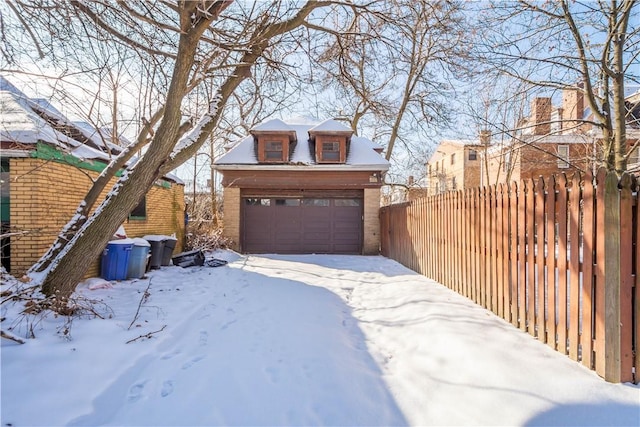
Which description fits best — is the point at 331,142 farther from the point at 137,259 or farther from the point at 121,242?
the point at 121,242

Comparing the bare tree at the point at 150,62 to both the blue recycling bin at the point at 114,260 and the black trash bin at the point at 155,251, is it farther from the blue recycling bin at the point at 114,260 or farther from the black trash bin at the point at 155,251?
the black trash bin at the point at 155,251

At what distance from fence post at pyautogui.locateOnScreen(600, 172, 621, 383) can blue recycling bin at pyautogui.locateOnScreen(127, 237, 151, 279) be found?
768cm

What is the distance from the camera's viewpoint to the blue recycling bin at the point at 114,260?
6684mm

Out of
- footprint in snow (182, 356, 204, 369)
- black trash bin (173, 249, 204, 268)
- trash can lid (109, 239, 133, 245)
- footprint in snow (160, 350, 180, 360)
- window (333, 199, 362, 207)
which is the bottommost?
footprint in snow (182, 356, 204, 369)

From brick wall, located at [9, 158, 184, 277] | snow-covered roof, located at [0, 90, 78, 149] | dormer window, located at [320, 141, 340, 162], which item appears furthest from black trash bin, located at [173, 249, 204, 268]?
dormer window, located at [320, 141, 340, 162]

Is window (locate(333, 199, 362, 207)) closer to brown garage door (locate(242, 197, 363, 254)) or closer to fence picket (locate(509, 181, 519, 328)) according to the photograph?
brown garage door (locate(242, 197, 363, 254))

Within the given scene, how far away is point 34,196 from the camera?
226 inches

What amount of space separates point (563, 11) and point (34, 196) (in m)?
10.4

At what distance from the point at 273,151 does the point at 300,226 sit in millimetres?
3358

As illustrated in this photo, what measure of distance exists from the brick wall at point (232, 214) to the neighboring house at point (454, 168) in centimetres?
1677

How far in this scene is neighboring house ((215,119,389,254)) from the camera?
12.7m

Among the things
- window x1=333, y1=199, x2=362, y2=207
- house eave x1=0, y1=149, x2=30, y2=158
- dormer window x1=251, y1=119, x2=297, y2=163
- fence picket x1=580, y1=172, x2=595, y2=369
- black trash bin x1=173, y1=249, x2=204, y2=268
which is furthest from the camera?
dormer window x1=251, y1=119, x2=297, y2=163

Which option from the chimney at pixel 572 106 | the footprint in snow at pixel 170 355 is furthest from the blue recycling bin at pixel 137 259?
the chimney at pixel 572 106

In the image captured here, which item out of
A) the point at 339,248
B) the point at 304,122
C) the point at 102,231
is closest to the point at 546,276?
the point at 102,231
